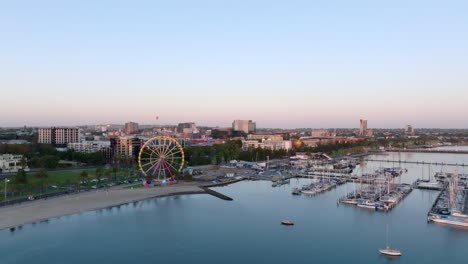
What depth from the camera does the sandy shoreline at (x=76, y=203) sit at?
13.8 m

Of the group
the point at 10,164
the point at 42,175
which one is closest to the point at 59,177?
the point at 42,175

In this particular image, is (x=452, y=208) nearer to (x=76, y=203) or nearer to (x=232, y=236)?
(x=232, y=236)

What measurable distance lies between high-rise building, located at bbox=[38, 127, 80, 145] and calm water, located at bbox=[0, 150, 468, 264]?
88.7 ft

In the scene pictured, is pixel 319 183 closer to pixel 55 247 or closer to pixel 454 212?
pixel 454 212

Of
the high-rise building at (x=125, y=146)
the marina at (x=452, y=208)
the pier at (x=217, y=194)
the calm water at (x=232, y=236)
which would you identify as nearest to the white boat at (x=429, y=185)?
the marina at (x=452, y=208)

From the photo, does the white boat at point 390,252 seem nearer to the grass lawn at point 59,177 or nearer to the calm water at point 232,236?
the calm water at point 232,236

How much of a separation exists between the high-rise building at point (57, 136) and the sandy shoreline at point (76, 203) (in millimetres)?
24485

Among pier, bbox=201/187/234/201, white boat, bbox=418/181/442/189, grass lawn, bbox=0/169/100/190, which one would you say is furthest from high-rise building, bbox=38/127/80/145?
white boat, bbox=418/181/442/189

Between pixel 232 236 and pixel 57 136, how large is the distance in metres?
33.5

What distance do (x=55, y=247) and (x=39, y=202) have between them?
4.89 metres

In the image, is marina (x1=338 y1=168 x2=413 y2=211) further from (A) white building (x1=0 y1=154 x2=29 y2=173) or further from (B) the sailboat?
(A) white building (x1=0 y1=154 x2=29 y2=173)

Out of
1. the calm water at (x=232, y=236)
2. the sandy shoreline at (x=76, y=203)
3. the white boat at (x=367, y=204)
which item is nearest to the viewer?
the calm water at (x=232, y=236)

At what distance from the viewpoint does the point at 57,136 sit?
41.5m

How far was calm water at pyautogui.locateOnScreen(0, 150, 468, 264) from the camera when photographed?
1128cm
